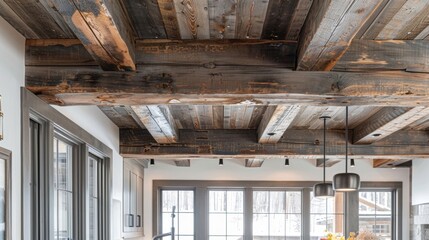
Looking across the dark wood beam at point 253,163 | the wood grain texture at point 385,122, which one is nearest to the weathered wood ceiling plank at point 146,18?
the wood grain texture at point 385,122

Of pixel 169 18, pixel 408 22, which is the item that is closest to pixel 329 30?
pixel 408 22

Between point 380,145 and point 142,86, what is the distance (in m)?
3.61

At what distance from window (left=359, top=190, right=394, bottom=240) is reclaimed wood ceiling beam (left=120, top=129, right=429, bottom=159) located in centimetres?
278

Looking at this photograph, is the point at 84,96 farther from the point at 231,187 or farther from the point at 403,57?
the point at 231,187

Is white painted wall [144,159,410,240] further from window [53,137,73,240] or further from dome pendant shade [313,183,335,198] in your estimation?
window [53,137,73,240]

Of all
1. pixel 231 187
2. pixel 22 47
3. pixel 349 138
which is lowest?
pixel 231 187

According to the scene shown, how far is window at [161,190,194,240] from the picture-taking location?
797 cm

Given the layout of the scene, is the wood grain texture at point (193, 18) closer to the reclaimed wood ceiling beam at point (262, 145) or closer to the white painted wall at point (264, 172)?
the reclaimed wood ceiling beam at point (262, 145)

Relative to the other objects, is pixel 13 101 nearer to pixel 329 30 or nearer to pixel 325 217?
pixel 329 30

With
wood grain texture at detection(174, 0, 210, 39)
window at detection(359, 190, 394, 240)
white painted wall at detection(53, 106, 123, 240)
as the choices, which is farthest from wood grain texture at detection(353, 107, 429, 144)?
window at detection(359, 190, 394, 240)

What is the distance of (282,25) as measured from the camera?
2.47 metres

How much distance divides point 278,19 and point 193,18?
15.9 inches

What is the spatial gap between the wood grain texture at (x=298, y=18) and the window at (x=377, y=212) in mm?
6087

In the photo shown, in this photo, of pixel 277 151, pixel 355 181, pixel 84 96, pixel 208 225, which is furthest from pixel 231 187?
pixel 84 96
